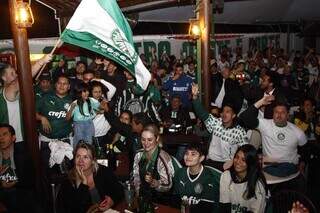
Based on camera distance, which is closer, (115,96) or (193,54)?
(115,96)

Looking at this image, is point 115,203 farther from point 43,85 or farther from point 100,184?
point 43,85

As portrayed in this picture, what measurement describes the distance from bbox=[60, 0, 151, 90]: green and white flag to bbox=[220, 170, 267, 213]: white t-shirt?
1.94m

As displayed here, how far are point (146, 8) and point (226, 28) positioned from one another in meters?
10.2

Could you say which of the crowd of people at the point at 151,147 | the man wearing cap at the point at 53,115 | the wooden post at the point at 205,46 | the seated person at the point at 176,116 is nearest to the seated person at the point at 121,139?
the crowd of people at the point at 151,147

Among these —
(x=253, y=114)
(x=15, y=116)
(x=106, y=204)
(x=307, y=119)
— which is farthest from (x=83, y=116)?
(x=307, y=119)

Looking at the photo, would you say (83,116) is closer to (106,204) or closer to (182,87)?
(106,204)

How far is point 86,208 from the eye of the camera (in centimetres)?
457

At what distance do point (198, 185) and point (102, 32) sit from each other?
91.6 inches

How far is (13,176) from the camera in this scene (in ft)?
17.1

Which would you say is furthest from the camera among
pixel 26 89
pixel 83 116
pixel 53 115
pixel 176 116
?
pixel 176 116

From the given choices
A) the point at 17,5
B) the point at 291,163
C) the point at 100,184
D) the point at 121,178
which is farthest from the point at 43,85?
the point at 291,163

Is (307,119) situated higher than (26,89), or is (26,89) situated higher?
(26,89)

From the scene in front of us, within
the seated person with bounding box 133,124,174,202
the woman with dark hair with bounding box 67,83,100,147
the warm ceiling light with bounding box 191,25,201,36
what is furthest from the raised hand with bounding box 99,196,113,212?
the warm ceiling light with bounding box 191,25,201,36

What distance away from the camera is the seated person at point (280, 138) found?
18.9ft
